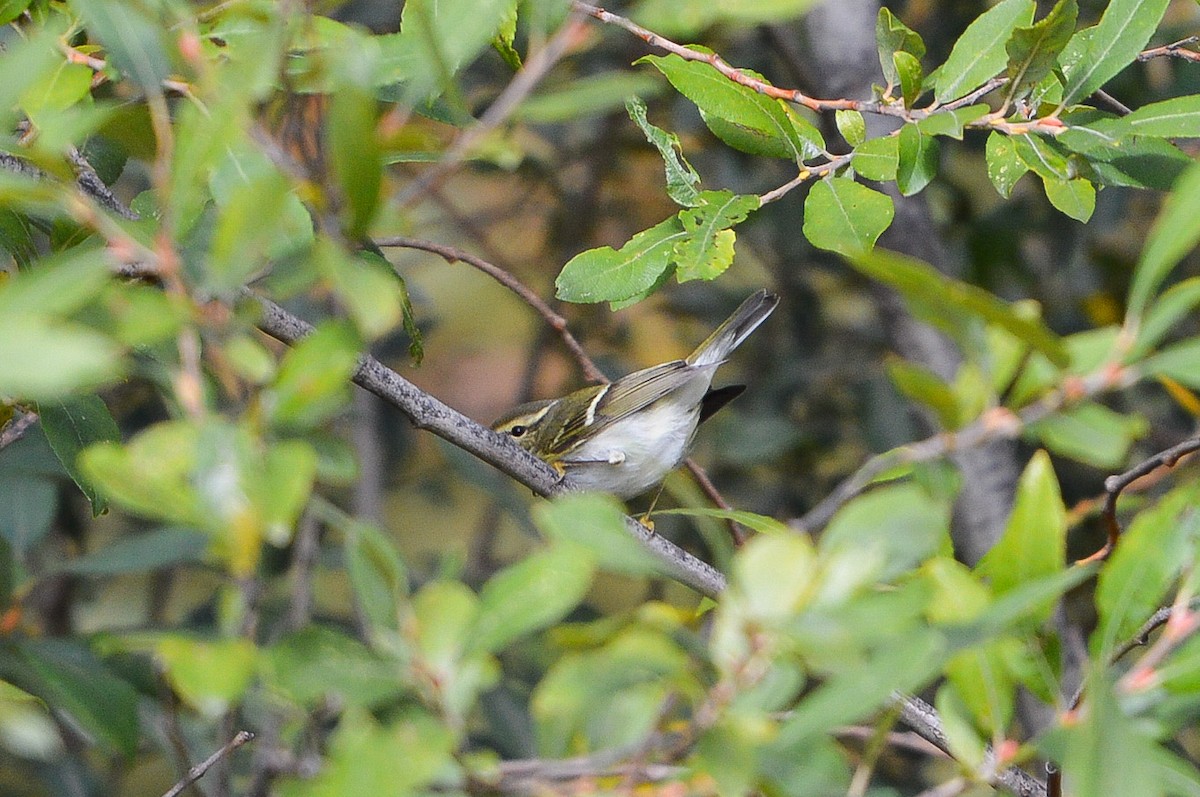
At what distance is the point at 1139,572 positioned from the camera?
88 centimetres

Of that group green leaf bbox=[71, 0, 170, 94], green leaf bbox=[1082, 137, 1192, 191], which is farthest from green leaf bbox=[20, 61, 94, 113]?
green leaf bbox=[1082, 137, 1192, 191]

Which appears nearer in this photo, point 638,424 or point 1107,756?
point 1107,756

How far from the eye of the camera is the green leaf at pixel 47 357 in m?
0.60

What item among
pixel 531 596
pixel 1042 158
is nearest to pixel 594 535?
pixel 531 596

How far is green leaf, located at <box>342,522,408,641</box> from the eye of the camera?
2.50 feet

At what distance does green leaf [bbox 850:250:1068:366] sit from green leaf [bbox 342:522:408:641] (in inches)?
13.3

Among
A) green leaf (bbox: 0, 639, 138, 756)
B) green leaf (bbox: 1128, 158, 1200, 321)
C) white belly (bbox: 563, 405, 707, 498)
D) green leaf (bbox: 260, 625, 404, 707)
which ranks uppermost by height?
A: green leaf (bbox: 1128, 158, 1200, 321)

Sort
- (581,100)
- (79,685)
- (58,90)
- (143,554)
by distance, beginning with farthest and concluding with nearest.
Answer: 1. (143,554)
2. (79,685)
3. (58,90)
4. (581,100)

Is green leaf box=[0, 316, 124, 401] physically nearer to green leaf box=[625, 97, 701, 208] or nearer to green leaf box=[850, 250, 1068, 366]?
green leaf box=[850, 250, 1068, 366]

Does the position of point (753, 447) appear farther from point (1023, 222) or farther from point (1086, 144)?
point (1086, 144)

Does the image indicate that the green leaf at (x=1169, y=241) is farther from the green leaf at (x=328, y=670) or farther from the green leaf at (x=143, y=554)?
the green leaf at (x=143, y=554)

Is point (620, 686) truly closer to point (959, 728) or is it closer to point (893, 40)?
point (959, 728)

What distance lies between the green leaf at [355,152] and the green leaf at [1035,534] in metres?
0.48

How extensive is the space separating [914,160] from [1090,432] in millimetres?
693
